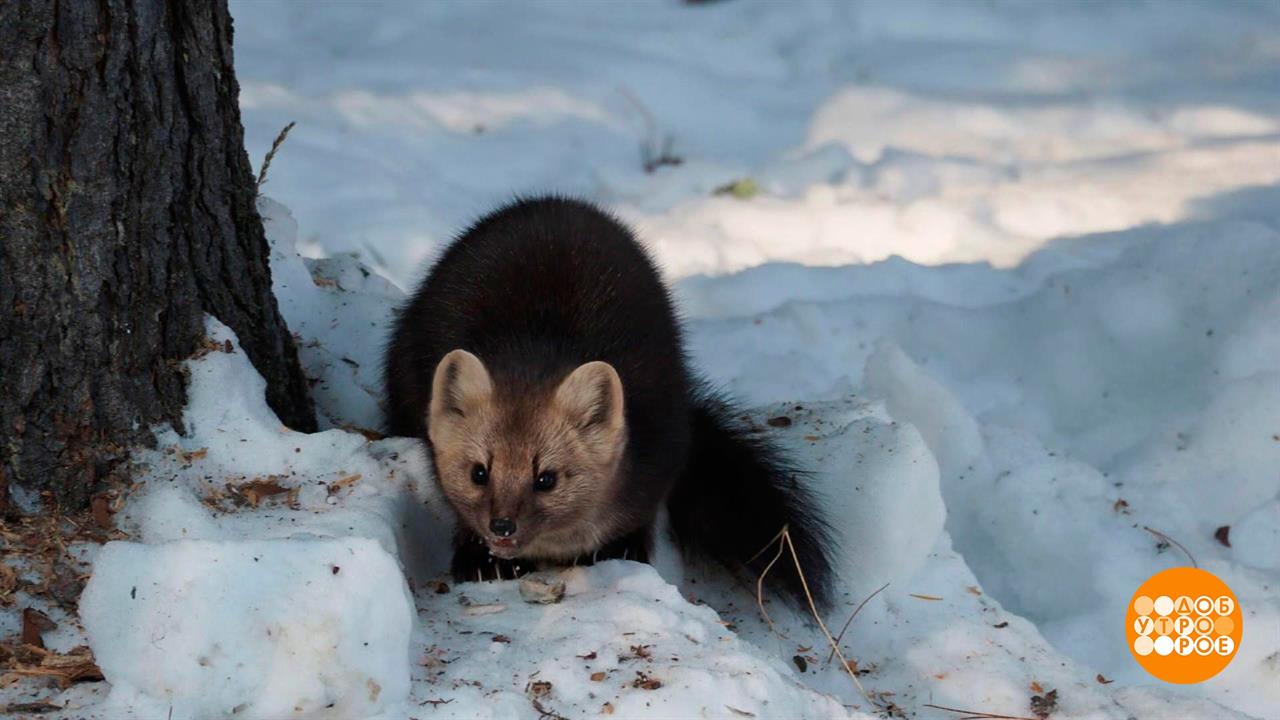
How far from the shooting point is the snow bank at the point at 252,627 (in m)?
2.21

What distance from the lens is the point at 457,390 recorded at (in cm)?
311

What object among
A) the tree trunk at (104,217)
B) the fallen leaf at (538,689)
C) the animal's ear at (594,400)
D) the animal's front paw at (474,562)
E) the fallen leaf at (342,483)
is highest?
the tree trunk at (104,217)

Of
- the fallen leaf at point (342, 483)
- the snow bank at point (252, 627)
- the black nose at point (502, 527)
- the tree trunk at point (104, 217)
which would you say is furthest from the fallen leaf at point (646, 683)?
the tree trunk at point (104, 217)

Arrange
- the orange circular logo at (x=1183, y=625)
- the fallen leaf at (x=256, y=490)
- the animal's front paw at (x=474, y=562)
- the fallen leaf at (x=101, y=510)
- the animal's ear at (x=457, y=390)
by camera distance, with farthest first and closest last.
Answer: the orange circular logo at (x=1183, y=625), the animal's front paw at (x=474, y=562), the animal's ear at (x=457, y=390), the fallen leaf at (x=256, y=490), the fallen leaf at (x=101, y=510)

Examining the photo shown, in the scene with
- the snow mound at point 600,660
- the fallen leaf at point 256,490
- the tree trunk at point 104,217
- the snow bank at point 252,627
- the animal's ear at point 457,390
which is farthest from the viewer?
the animal's ear at point 457,390

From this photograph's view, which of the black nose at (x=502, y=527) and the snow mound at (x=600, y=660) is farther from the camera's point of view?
the black nose at (x=502, y=527)

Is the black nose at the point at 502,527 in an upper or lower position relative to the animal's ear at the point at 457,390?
lower

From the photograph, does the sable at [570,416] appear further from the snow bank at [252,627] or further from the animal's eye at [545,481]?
the snow bank at [252,627]

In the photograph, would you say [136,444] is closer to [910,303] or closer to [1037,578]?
[1037,578]

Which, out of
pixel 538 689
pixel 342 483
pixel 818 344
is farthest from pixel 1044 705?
pixel 818 344

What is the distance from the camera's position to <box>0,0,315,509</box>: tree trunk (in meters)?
2.49

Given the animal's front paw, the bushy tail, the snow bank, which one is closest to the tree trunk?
the snow bank

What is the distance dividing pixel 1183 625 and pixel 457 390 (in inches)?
80.4

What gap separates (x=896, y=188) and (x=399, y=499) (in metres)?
3.55
